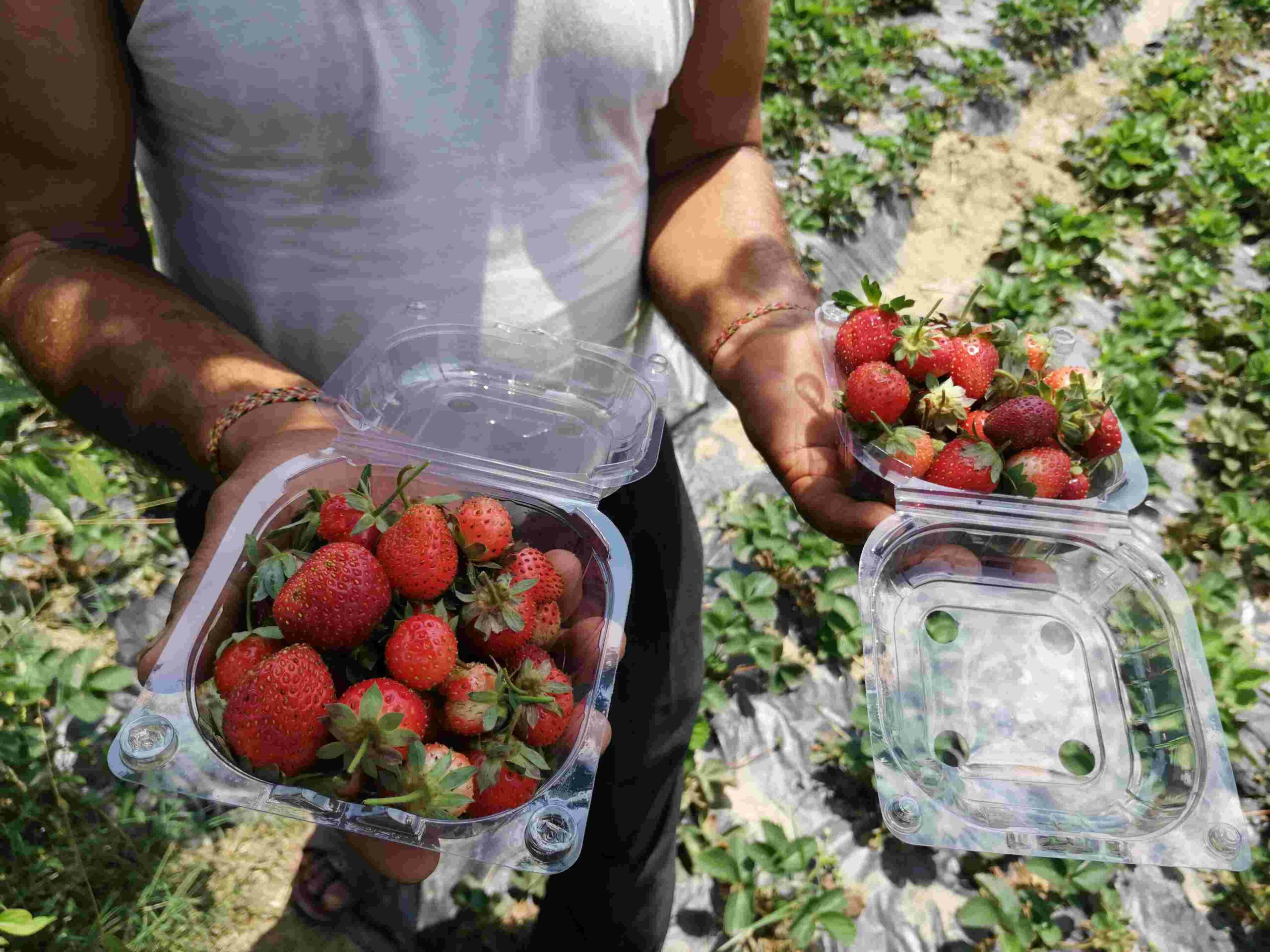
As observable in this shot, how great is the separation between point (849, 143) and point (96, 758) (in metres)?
3.49

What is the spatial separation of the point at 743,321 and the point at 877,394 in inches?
12.0

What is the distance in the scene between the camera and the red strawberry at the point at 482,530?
109 cm

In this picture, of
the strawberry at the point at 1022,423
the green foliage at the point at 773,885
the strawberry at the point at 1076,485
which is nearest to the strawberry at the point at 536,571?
the strawberry at the point at 1022,423

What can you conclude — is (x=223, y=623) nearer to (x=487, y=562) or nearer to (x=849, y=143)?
(x=487, y=562)

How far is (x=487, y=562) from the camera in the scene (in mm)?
1102

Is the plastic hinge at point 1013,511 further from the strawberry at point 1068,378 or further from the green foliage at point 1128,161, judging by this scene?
the green foliage at point 1128,161

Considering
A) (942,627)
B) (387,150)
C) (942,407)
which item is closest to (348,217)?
(387,150)

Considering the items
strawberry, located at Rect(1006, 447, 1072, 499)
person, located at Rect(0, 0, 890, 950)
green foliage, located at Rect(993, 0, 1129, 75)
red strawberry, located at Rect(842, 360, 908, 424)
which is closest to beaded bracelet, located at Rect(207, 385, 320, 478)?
person, located at Rect(0, 0, 890, 950)

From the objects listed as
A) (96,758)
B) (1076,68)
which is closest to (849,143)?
(1076,68)

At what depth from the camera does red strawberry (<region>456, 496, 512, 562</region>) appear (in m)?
1.09

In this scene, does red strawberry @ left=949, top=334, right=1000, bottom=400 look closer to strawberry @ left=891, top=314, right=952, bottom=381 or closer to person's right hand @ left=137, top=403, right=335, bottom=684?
strawberry @ left=891, top=314, right=952, bottom=381

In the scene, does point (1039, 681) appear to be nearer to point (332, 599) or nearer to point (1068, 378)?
point (1068, 378)

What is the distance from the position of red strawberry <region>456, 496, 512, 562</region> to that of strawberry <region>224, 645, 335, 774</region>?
0.75 ft

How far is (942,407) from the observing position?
1360 mm
